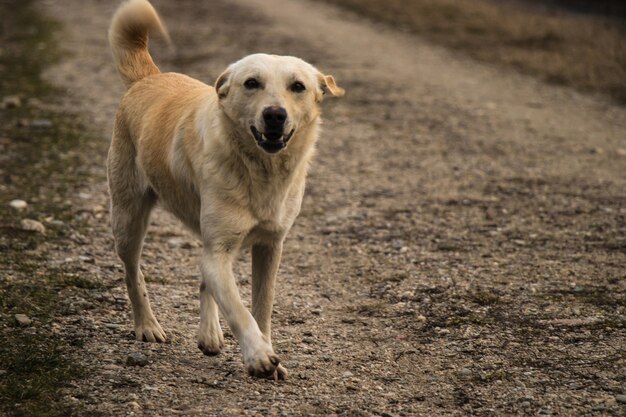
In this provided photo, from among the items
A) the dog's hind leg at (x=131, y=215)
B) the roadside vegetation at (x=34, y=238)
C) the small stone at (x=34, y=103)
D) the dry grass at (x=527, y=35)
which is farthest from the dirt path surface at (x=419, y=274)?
the dry grass at (x=527, y=35)

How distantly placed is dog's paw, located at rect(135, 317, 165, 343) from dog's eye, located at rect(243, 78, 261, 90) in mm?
1284

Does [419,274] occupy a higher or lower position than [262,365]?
lower

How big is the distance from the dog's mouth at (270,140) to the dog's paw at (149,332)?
3.70 feet

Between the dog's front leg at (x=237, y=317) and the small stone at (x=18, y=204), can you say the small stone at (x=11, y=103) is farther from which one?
the dog's front leg at (x=237, y=317)

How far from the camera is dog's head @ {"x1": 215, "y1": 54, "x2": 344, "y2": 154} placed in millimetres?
3746

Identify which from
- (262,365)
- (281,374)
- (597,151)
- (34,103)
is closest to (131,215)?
(281,374)

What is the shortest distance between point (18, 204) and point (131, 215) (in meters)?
2.22

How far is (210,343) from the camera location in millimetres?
4055

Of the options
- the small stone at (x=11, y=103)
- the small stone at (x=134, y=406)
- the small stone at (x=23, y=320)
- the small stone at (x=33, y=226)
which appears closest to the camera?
the small stone at (x=134, y=406)

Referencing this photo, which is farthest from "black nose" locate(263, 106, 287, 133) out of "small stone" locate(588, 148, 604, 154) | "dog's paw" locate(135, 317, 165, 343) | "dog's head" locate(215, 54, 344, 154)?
"small stone" locate(588, 148, 604, 154)

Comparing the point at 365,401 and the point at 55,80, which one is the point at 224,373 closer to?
the point at 365,401

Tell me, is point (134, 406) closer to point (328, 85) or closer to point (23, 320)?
point (23, 320)

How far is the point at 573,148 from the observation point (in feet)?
27.8

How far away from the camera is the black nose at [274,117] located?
3713 mm
